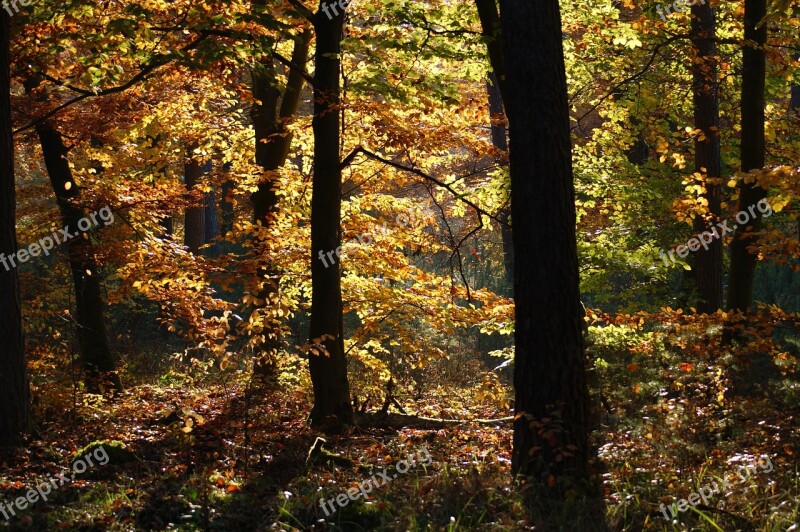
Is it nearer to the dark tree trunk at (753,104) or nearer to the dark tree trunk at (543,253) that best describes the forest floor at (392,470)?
the dark tree trunk at (543,253)

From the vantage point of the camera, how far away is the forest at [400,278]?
5676mm

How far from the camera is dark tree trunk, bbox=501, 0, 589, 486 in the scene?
18.5 feet

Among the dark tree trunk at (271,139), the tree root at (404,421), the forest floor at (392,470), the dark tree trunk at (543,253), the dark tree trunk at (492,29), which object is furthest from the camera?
the dark tree trunk at (271,139)

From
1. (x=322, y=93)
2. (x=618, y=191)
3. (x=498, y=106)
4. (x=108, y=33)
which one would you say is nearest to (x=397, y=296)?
(x=322, y=93)

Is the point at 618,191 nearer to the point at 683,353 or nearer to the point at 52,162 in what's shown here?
the point at 683,353

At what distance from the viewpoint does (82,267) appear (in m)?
12.2

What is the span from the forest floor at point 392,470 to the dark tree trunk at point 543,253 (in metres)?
0.52

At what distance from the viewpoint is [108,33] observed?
8227mm

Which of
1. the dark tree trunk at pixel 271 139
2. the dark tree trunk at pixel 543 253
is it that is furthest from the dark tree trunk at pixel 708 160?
the dark tree trunk at pixel 543 253

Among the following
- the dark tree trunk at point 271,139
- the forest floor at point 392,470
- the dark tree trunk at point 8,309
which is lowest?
the forest floor at point 392,470

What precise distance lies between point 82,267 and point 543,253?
9048 mm

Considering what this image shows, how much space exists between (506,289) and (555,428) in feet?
57.2

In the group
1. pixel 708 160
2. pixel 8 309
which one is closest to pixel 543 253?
pixel 8 309

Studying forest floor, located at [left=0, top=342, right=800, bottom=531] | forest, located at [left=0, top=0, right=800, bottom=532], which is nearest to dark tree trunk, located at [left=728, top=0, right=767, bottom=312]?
forest, located at [left=0, top=0, right=800, bottom=532]
